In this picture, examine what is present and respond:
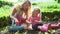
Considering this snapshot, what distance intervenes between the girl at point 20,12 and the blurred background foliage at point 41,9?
0.08 m

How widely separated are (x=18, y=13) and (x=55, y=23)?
2.48 feet

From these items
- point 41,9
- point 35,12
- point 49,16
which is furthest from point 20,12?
point 49,16

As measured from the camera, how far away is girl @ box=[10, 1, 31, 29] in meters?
4.26

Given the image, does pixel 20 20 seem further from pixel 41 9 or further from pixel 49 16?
pixel 49 16

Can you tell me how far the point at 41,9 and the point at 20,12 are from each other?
42 cm

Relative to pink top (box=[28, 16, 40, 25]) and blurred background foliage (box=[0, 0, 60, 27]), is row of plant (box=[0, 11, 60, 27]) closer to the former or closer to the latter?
blurred background foliage (box=[0, 0, 60, 27])

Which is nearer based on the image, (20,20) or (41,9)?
(20,20)

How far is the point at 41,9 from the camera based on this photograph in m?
4.41

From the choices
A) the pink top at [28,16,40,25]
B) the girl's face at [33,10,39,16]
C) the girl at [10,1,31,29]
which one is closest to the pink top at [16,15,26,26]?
the girl at [10,1,31,29]

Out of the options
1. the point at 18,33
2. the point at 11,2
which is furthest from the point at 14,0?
the point at 18,33

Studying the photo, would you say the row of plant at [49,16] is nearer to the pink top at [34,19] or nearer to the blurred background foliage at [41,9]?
the blurred background foliage at [41,9]

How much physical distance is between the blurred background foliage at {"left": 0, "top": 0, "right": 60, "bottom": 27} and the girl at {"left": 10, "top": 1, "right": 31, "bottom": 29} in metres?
0.08

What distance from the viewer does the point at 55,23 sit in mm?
4453

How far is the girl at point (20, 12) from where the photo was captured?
4.26 metres
